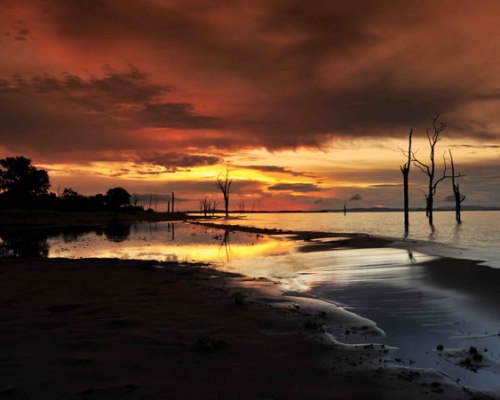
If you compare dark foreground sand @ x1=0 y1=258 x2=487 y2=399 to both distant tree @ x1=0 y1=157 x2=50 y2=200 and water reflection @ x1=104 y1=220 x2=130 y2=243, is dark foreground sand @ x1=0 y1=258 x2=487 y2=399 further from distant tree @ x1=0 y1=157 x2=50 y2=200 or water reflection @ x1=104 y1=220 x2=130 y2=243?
distant tree @ x1=0 y1=157 x2=50 y2=200

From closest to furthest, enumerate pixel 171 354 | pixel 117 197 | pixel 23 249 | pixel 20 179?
pixel 171 354 < pixel 23 249 < pixel 20 179 < pixel 117 197

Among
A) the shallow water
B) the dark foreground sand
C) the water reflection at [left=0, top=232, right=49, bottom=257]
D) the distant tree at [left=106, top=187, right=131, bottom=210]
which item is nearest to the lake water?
the shallow water

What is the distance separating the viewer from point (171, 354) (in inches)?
235

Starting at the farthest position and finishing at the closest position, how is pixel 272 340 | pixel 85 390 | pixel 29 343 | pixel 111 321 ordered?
pixel 111 321 < pixel 272 340 < pixel 29 343 < pixel 85 390

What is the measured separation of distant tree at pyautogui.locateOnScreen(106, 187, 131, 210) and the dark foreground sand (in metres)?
116

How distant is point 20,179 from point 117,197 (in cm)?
3567

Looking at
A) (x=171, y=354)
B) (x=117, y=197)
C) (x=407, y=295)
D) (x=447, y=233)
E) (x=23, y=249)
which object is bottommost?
(x=447, y=233)

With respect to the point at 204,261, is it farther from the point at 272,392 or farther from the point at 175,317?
the point at 272,392

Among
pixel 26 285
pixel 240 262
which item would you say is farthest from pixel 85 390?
pixel 240 262

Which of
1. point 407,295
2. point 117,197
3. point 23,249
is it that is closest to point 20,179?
point 117,197

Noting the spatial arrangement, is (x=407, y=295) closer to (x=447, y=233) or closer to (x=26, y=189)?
(x=447, y=233)

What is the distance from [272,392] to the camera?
4797 millimetres

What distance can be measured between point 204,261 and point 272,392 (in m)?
15.0

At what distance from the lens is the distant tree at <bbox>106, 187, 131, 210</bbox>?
121938mm
